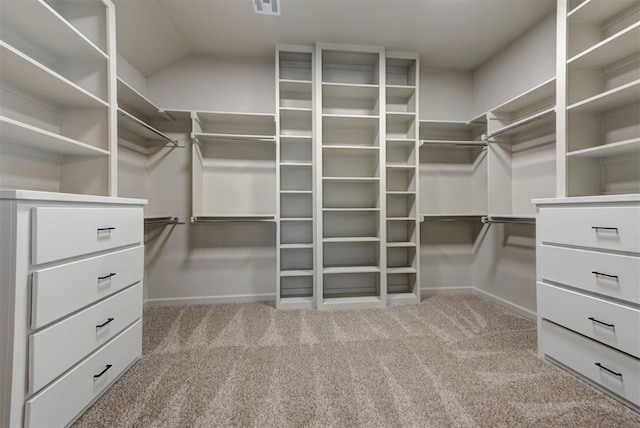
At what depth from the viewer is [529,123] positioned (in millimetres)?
1967

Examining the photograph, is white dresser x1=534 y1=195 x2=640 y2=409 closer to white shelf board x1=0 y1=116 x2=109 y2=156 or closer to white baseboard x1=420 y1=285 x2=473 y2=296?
white baseboard x1=420 y1=285 x2=473 y2=296

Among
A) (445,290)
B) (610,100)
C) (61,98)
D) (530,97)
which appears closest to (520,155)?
(530,97)

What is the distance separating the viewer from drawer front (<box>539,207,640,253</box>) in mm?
1101

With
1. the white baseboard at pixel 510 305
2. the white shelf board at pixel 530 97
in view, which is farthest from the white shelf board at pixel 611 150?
the white baseboard at pixel 510 305

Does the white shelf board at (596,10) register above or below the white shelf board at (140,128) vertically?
above

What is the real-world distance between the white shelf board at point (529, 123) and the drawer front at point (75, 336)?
9.28 feet

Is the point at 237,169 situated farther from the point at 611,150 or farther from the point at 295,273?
the point at 611,150

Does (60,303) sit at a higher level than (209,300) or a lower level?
higher

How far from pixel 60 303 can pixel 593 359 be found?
7.79 ft

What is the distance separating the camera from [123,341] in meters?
1.36

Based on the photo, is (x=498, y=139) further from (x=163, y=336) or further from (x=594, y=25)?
(x=163, y=336)

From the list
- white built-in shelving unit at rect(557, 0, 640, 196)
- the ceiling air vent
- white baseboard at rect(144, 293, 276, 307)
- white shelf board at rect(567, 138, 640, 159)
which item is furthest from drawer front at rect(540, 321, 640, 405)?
the ceiling air vent

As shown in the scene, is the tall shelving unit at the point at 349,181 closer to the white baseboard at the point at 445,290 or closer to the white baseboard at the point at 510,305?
the white baseboard at the point at 445,290

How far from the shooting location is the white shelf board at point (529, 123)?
1.79 meters
